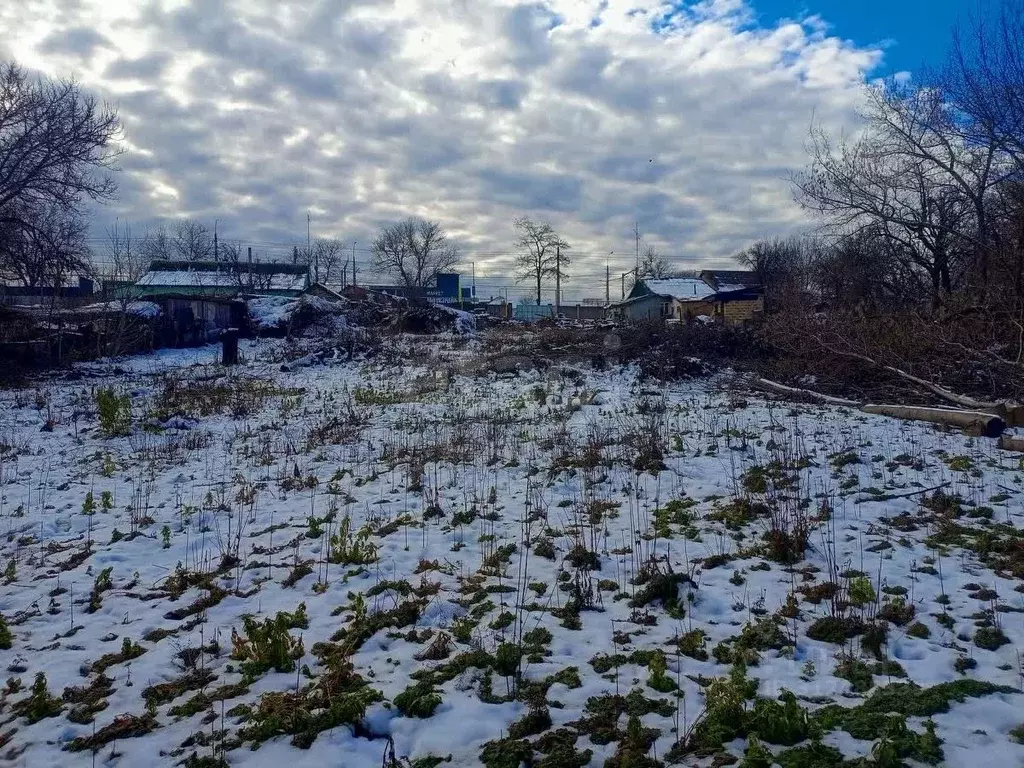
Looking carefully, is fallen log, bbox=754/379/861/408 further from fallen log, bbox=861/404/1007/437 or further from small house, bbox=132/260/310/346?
small house, bbox=132/260/310/346

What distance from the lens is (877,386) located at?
11.9 meters

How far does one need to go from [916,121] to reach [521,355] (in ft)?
41.5

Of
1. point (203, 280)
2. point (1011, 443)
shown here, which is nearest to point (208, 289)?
point (203, 280)

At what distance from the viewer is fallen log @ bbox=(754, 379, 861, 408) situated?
441 inches

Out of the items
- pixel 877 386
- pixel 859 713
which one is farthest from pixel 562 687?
pixel 877 386

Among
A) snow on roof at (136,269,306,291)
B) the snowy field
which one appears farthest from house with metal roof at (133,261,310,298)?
the snowy field

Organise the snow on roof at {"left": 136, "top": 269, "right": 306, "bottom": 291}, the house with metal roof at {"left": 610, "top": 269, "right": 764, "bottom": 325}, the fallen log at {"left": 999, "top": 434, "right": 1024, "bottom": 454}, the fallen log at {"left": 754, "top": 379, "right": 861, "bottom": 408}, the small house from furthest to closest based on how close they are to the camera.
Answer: the snow on roof at {"left": 136, "top": 269, "right": 306, "bottom": 291} → the house with metal roof at {"left": 610, "top": 269, "right": 764, "bottom": 325} → the small house → the fallen log at {"left": 754, "top": 379, "right": 861, "bottom": 408} → the fallen log at {"left": 999, "top": 434, "right": 1024, "bottom": 454}

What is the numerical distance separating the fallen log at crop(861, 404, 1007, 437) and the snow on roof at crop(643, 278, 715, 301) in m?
34.7

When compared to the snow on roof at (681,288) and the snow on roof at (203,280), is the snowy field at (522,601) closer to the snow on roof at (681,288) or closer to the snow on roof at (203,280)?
the snow on roof at (681,288)

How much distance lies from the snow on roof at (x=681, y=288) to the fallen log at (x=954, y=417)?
34663mm

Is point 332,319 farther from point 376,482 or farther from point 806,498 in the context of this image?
point 806,498

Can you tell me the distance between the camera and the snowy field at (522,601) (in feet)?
9.85

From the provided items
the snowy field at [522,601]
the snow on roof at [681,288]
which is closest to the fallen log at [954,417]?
the snowy field at [522,601]

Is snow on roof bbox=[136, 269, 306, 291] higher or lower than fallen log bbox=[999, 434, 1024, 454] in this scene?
higher
